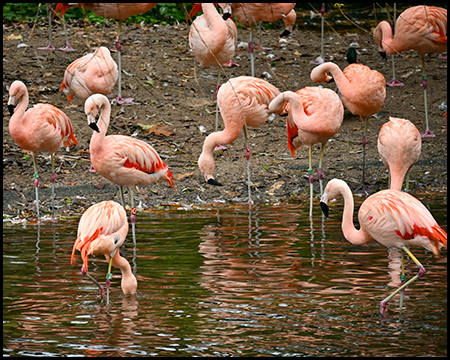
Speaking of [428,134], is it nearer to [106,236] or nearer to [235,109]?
→ [235,109]

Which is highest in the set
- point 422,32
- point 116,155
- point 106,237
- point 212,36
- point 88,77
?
point 422,32

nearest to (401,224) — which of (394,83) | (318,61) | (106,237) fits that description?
(106,237)

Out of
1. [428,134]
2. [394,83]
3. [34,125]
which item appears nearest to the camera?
[34,125]

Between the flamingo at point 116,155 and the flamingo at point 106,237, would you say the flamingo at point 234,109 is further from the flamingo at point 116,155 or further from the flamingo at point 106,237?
the flamingo at point 106,237

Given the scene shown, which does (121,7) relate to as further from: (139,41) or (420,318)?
(420,318)

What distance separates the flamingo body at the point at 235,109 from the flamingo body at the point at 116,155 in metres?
1.03

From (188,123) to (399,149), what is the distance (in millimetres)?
3862

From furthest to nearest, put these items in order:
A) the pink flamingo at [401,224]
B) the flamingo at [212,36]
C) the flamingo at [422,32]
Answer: the flamingo at [422,32]
the flamingo at [212,36]
the pink flamingo at [401,224]

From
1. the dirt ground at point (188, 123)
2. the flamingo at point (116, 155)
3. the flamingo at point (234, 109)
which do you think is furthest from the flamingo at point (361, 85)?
the flamingo at point (116, 155)

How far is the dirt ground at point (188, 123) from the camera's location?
7.72 m

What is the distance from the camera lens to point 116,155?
604cm

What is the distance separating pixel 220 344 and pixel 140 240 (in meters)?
2.47

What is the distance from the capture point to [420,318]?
4117 millimetres

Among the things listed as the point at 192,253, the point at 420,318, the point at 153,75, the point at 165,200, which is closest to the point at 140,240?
the point at 192,253
